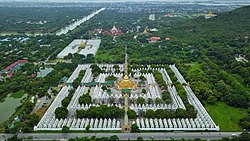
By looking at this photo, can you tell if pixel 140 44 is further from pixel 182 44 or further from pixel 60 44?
pixel 60 44

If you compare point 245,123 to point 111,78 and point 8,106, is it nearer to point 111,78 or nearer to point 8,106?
point 111,78

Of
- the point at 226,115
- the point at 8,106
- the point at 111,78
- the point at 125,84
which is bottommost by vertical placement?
the point at 226,115

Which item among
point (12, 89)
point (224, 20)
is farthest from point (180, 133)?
point (224, 20)

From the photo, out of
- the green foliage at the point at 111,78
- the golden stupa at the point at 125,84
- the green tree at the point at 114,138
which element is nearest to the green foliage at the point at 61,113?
the green tree at the point at 114,138

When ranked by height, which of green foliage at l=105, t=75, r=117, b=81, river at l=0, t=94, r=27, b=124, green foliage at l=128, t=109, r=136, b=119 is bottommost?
river at l=0, t=94, r=27, b=124

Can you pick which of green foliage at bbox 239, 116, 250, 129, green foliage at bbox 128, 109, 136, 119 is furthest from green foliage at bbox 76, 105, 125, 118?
green foliage at bbox 239, 116, 250, 129

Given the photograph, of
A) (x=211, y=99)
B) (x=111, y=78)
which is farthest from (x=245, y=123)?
(x=111, y=78)

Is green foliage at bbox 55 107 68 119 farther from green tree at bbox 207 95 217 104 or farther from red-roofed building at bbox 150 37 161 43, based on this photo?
red-roofed building at bbox 150 37 161 43

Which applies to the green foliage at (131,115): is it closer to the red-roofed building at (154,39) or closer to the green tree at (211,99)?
the green tree at (211,99)
